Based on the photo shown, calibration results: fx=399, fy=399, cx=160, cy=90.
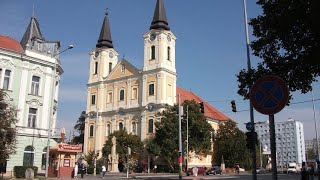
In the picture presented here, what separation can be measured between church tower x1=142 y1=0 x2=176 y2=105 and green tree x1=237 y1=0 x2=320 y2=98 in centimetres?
5499

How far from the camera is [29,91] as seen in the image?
4219 cm

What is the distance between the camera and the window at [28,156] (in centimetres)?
4044

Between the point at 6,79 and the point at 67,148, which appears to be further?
the point at 6,79

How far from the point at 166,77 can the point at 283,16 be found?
192 ft

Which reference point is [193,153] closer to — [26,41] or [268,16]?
[26,41]

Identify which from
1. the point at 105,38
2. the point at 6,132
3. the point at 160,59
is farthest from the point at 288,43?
the point at 105,38

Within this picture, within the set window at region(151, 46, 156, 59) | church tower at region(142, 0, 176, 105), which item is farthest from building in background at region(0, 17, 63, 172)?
window at region(151, 46, 156, 59)

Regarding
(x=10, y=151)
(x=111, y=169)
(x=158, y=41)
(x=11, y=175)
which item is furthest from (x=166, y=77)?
(x=10, y=151)

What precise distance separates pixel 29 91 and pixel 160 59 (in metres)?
32.6

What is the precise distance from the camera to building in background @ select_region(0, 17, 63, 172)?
132ft

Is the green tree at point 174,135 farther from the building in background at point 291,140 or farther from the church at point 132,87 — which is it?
the building in background at point 291,140

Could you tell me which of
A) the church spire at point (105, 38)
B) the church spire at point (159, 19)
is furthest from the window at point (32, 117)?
the church spire at point (105, 38)

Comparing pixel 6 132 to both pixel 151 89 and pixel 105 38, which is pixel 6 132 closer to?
pixel 151 89

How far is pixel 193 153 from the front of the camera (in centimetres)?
6712
